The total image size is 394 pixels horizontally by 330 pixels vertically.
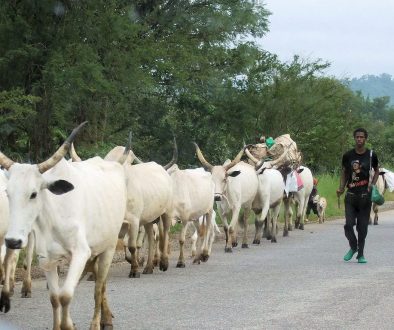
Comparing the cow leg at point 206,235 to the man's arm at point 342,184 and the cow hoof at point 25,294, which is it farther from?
the cow hoof at point 25,294

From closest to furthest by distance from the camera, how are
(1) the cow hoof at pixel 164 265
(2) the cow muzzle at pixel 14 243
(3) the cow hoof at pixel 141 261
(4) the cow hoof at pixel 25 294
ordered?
(2) the cow muzzle at pixel 14 243 < (4) the cow hoof at pixel 25 294 < (1) the cow hoof at pixel 164 265 < (3) the cow hoof at pixel 141 261

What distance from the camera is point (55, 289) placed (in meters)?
8.40

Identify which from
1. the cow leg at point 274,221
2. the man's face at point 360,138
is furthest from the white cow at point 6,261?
the cow leg at point 274,221

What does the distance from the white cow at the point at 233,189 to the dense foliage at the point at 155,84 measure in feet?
11.0

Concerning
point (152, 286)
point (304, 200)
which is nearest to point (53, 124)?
point (304, 200)

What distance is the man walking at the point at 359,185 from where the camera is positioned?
1484 centimetres

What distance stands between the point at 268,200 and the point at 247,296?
9.61 metres

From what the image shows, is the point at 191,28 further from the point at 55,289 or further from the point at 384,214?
the point at 55,289

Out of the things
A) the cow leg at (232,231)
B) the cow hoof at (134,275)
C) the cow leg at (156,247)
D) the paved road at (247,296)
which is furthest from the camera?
the cow leg at (232,231)

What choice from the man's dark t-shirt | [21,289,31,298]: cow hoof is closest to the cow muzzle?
[21,289,31,298]: cow hoof

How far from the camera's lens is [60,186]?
8039 millimetres

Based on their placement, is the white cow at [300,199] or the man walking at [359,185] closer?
the man walking at [359,185]

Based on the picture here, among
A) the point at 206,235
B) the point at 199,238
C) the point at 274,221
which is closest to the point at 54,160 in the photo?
the point at 199,238

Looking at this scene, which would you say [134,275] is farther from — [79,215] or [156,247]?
[79,215]
